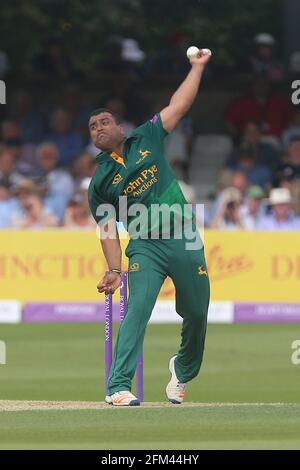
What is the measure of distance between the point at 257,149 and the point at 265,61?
7.71 ft

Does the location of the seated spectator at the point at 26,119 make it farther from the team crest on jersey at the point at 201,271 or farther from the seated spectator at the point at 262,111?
the team crest on jersey at the point at 201,271

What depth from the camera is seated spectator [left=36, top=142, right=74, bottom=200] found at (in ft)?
69.1

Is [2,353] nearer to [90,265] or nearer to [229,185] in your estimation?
[90,265]

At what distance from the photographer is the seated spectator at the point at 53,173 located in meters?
21.1

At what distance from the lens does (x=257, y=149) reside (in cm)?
2195

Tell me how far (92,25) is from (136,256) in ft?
43.8

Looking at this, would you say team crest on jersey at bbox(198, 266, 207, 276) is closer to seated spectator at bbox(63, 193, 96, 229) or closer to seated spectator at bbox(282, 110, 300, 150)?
seated spectator at bbox(63, 193, 96, 229)

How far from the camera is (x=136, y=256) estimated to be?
10.2 m

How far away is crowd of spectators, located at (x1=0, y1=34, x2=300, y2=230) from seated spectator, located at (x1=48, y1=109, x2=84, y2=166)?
14 mm

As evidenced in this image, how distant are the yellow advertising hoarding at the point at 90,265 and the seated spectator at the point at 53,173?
2162mm

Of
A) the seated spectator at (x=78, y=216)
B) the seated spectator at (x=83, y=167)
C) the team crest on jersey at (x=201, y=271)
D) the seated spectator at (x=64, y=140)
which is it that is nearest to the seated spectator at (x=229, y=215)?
the seated spectator at (x=78, y=216)

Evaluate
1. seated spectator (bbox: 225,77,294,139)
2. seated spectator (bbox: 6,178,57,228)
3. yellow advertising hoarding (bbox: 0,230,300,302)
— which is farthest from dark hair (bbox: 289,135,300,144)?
seated spectator (bbox: 6,178,57,228)
